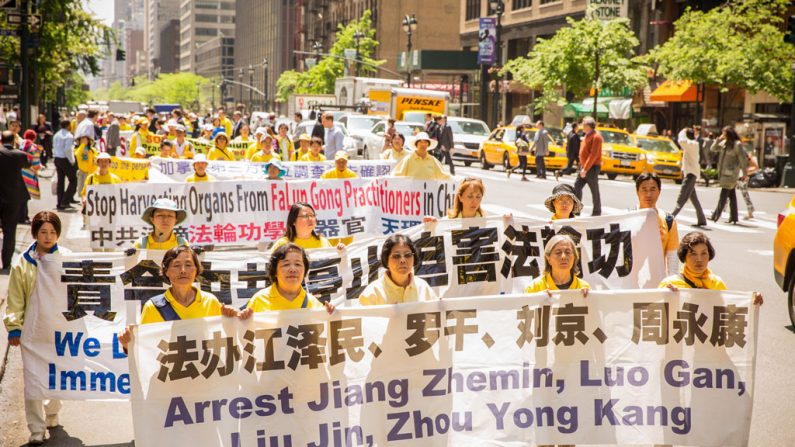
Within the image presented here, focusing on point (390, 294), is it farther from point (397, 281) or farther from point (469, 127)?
point (469, 127)

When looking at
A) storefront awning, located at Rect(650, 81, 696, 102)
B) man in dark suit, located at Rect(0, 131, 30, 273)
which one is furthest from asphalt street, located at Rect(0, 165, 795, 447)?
storefront awning, located at Rect(650, 81, 696, 102)

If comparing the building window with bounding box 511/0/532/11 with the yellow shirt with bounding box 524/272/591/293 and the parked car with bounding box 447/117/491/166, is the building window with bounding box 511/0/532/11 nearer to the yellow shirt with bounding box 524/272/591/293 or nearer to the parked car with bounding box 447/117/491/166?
the parked car with bounding box 447/117/491/166

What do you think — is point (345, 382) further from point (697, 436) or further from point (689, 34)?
point (689, 34)

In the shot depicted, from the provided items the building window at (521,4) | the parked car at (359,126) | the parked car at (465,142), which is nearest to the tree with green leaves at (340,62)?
the building window at (521,4)

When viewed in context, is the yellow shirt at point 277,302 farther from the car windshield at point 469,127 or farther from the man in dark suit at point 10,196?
the car windshield at point 469,127

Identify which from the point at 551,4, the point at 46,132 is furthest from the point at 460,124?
the point at 551,4

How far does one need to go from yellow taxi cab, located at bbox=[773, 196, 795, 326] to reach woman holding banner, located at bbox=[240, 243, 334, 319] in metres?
6.28

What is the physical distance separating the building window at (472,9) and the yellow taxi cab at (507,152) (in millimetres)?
35652

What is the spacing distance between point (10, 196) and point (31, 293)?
7.39 meters

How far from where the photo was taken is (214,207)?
13852 millimetres

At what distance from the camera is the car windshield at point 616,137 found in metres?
36.4

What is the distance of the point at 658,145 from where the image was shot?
118 ft

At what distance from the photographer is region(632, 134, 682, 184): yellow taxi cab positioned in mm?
34719

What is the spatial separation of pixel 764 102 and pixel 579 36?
29.9 ft
